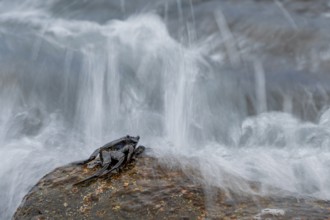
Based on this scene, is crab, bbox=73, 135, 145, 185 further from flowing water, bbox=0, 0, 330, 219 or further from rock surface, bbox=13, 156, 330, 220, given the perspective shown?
flowing water, bbox=0, 0, 330, 219

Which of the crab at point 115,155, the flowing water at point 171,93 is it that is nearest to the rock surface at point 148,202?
the crab at point 115,155

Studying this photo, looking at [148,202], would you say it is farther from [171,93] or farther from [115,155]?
[171,93]

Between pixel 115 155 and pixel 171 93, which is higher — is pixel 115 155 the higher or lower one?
the lower one

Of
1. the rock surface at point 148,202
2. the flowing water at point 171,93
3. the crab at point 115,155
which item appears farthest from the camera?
the flowing water at point 171,93

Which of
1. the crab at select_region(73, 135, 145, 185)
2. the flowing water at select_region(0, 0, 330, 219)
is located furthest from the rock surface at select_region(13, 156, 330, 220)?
the flowing water at select_region(0, 0, 330, 219)

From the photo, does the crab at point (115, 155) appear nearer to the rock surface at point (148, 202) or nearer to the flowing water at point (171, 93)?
the rock surface at point (148, 202)

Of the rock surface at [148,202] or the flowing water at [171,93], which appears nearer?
the rock surface at [148,202]

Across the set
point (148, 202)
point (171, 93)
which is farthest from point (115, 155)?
point (171, 93)
